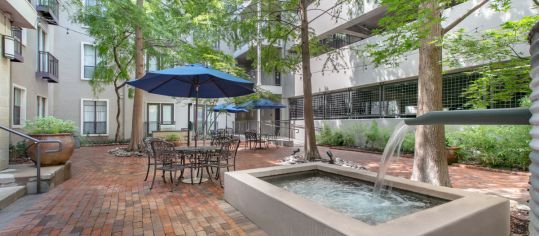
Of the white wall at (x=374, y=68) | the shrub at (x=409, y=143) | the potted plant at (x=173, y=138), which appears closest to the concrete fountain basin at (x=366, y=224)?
the white wall at (x=374, y=68)

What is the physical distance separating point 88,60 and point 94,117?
3.06m

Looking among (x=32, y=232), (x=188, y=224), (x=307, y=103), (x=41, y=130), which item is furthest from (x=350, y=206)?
(x=41, y=130)

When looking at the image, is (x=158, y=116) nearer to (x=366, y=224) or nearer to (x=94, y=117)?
(x=94, y=117)

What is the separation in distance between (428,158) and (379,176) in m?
1.48

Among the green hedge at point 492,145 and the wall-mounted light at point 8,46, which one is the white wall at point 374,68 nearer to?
the green hedge at point 492,145

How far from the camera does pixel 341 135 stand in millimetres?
12781

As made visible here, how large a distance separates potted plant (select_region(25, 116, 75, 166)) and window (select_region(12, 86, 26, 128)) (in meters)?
3.15

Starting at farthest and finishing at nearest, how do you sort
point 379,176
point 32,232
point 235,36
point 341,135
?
1. point 341,135
2. point 235,36
3. point 379,176
4. point 32,232

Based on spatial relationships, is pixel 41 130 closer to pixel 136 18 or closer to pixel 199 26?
pixel 136 18

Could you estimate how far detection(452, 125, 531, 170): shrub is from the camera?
684cm

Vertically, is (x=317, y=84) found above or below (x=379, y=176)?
above

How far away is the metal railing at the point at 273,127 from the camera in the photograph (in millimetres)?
16094

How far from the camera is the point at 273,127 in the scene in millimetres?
17812

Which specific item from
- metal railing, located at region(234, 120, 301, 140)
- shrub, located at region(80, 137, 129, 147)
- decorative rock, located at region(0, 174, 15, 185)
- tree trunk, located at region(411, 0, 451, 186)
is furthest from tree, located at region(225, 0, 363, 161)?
shrub, located at region(80, 137, 129, 147)
